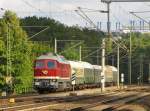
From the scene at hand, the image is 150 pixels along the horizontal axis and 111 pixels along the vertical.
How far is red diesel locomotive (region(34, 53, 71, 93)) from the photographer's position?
202ft

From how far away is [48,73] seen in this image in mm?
62125

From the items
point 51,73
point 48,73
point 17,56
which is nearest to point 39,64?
point 48,73

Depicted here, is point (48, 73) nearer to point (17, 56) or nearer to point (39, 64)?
point (39, 64)

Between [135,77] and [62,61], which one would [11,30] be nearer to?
[62,61]

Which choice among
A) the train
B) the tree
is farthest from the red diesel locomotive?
the tree

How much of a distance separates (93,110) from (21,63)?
45.6 m

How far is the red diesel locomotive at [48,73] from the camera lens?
2419 inches

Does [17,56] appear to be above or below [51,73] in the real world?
above

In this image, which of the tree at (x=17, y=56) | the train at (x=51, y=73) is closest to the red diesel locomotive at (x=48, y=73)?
the train at (x=51, y=73)

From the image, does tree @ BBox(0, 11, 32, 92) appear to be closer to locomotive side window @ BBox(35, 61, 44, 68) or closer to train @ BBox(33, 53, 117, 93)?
train @ BBox(33, 53, 117, 93)

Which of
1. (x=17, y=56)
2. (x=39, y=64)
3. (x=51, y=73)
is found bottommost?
(x=51, y=73)

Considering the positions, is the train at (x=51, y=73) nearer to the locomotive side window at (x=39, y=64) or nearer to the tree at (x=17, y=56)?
the locomotive side window at (x=39, y=64)

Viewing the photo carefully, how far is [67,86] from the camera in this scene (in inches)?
2689

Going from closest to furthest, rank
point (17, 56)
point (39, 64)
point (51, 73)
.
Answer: point (51, 73) < point (39, 64) < point (17, 56)
